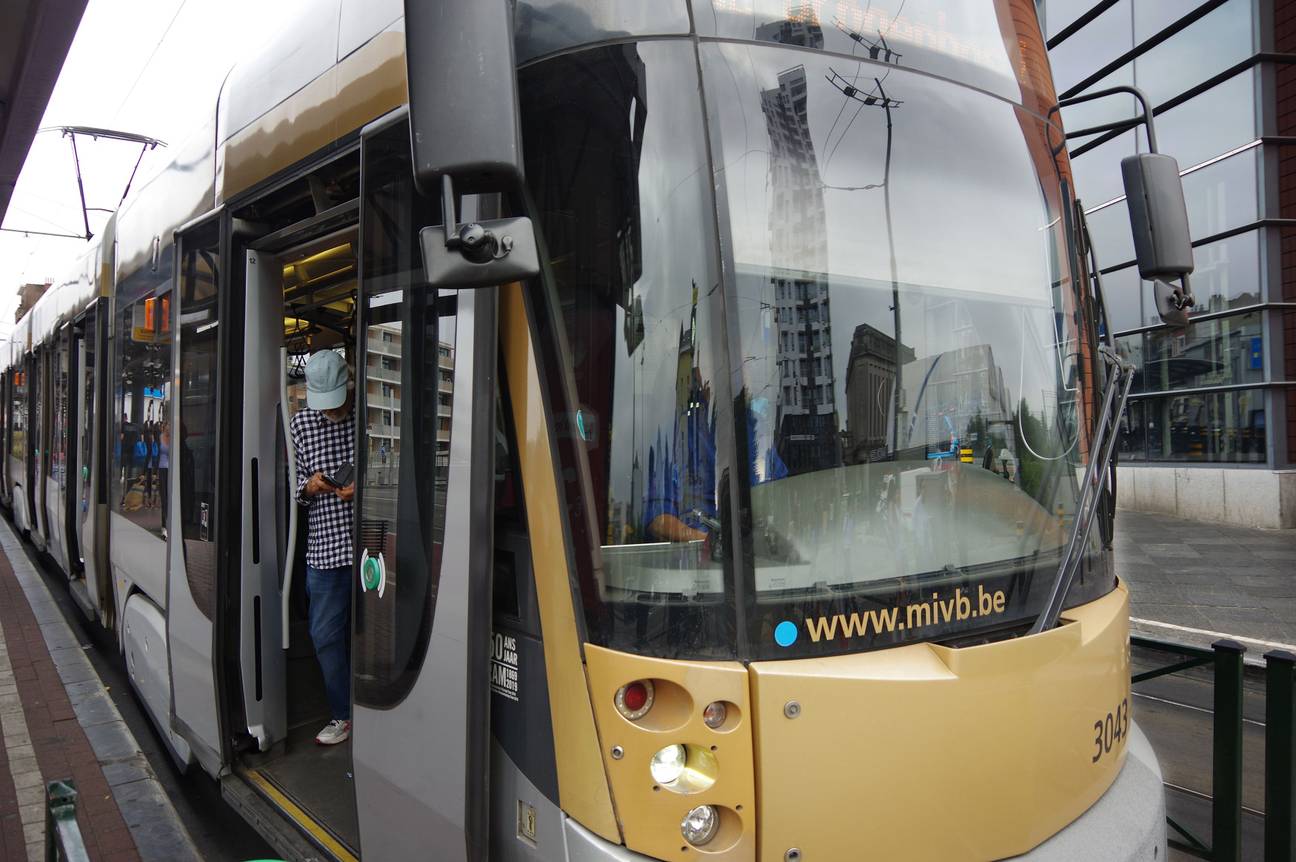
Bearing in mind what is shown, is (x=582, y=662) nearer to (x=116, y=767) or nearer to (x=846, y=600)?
(x=846, y=600)

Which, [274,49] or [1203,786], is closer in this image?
[274,49]

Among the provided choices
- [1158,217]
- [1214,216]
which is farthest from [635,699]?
[1214,216]

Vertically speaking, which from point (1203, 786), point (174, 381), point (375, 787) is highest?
point (174, 381)

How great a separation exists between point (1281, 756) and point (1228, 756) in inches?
6.9

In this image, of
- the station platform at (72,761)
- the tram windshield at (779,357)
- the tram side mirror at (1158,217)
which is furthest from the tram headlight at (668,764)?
the tram side mirror at (1158,217)

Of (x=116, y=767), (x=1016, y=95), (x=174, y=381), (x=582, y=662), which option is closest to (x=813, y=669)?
(x=582, y=662)

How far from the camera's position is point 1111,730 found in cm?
238

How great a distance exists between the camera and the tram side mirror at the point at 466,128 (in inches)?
Answer: 70.3

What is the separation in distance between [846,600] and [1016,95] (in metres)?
1.58

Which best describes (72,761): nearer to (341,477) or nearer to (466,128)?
(341,477)

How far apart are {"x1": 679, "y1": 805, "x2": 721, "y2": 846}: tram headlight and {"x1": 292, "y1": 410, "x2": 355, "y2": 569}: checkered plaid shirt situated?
242 centimetres

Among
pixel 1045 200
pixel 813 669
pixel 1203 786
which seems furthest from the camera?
pixel 1203 786

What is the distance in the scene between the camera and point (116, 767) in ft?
15.5

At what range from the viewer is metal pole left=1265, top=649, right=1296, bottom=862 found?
3096 millimetres
